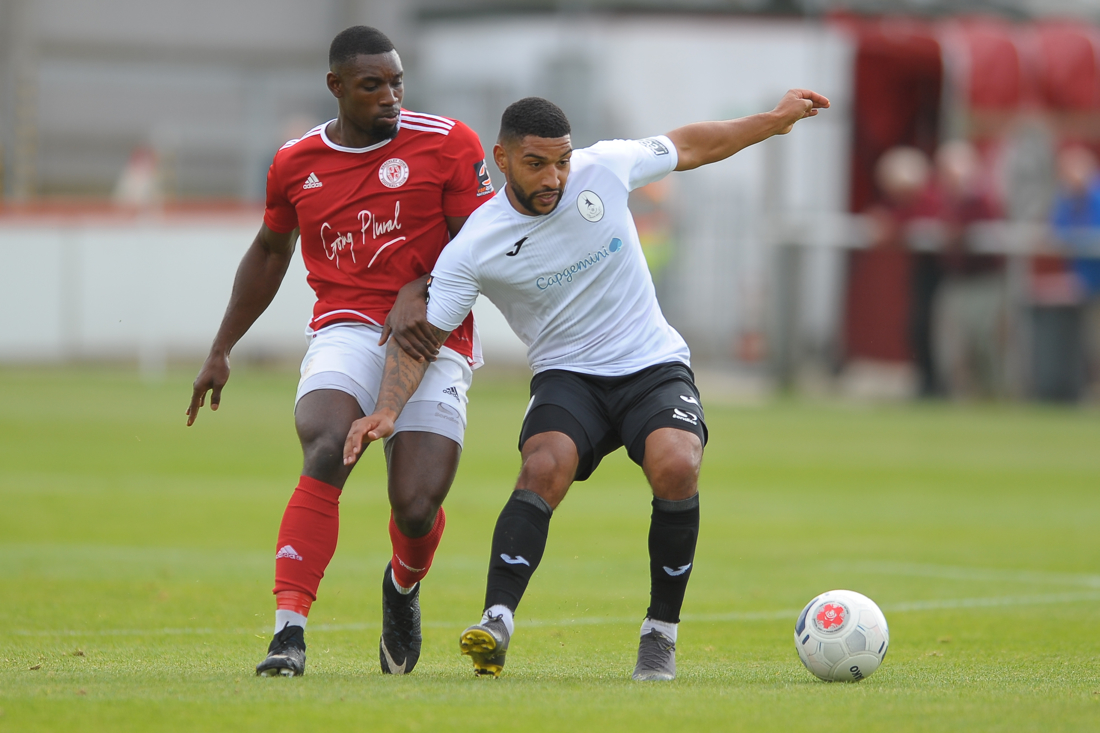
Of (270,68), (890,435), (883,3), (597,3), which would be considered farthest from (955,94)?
(270,68)

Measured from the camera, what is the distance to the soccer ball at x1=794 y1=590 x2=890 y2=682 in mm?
5672

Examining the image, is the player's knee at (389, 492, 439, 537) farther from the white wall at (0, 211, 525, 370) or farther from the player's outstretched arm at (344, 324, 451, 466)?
the white wall at (0, 211, 525, 370)

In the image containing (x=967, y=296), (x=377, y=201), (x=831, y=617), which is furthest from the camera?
(x=967, y=296)

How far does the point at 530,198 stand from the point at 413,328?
24.7 inches

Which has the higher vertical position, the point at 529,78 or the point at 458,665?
the point at 529,78

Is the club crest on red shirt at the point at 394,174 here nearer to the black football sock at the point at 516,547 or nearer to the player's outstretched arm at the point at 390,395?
the player's outstretched arm at the point at 390,395

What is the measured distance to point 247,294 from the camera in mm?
6578

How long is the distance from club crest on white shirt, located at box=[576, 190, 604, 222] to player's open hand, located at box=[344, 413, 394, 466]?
1.05 metres

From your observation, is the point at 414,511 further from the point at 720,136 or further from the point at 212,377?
the point at 720,136

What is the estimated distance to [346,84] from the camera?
20.0 feet

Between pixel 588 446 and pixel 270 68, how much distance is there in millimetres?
28855

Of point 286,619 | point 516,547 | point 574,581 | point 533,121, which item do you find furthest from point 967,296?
point 286,619

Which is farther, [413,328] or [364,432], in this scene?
[413,328]

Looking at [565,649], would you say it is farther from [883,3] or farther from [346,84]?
[883,3]
